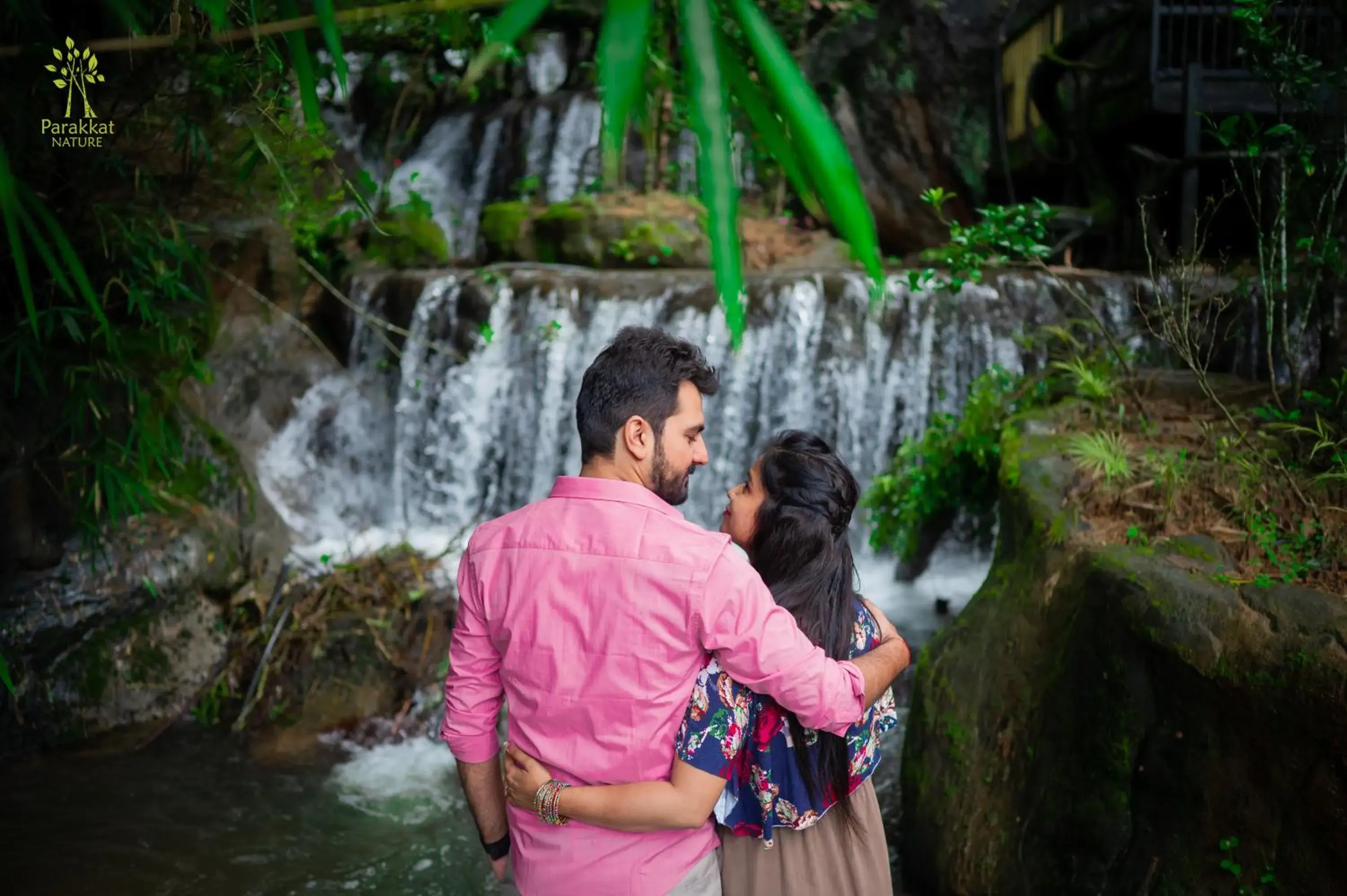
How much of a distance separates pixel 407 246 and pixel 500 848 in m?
8.19

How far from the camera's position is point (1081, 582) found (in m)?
2.89

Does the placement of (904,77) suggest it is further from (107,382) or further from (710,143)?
(710,143)

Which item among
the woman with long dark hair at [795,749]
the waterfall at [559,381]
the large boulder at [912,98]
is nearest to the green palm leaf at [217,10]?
the woman with long dark hair at [795,749]

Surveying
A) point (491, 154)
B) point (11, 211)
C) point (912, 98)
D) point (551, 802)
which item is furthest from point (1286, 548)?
point (491, 154)

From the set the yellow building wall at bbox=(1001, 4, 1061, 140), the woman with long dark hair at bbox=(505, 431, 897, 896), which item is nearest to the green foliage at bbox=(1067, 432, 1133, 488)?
the woman with long dark hair at bbox=(505, 431, 897, 896)

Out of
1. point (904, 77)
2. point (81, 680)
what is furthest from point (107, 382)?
point (904, 77)

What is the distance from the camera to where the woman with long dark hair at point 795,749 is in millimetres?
1687

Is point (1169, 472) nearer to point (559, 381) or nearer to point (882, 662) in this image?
point (882, 662)

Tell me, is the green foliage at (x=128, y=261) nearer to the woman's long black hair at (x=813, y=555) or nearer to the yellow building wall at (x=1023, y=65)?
the woman's long black hair at (x=813, y=555)

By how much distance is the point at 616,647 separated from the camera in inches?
63.4

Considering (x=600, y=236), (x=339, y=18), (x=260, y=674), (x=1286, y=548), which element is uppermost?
(x=600, y=236)

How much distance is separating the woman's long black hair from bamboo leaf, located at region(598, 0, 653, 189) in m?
1.02

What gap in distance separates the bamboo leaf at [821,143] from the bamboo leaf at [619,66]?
100 mm

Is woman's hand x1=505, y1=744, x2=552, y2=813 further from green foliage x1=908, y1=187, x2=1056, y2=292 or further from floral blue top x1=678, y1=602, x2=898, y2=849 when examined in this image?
green foliage x1=908, y1=187, x2=1056, y2=292
